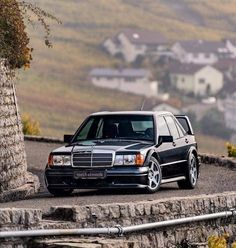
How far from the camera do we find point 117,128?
813 inches

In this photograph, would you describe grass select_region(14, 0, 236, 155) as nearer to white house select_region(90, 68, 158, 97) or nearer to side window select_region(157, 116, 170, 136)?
white house select_region(90, 68, 158, 97)

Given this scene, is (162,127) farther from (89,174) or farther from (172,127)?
(89,174)

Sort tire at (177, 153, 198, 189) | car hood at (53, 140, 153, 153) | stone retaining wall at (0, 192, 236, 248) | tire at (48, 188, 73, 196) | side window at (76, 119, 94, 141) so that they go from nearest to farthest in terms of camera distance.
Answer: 1. stone retaining wall at (0, 192, 236, 248)
2. car hood at (53, 140, 153, 153)
3. tire at (48, 188, 73, 196)
4. side window at (76, 119, 94, 141)
5. tire at (177, 153, 198, 189)

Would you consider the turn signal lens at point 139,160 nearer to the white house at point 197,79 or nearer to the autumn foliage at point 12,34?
the autumn foliage at point 12,34

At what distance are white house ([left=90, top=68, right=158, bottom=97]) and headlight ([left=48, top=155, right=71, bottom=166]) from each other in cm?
15683

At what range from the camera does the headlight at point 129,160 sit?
19.2 meters

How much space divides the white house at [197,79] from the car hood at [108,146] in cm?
16361

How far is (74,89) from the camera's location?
168250 millimetres

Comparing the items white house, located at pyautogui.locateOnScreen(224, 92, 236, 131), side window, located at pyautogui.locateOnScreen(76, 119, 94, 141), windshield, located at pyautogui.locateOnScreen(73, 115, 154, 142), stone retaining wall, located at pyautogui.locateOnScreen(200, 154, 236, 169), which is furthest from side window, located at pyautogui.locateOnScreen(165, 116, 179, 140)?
white house, located at pyautogui.locateOnScreen(224, 92, 236, 131)

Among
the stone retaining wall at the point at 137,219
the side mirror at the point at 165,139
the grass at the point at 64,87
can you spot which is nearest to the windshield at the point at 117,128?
the side mirror at the point at 165,139

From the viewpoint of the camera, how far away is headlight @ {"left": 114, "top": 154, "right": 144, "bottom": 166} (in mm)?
19156

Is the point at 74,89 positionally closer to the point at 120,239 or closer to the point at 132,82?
the point at 132,82

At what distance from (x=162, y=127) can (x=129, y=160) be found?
6.28 ft

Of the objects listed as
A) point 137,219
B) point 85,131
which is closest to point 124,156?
point 85,131
